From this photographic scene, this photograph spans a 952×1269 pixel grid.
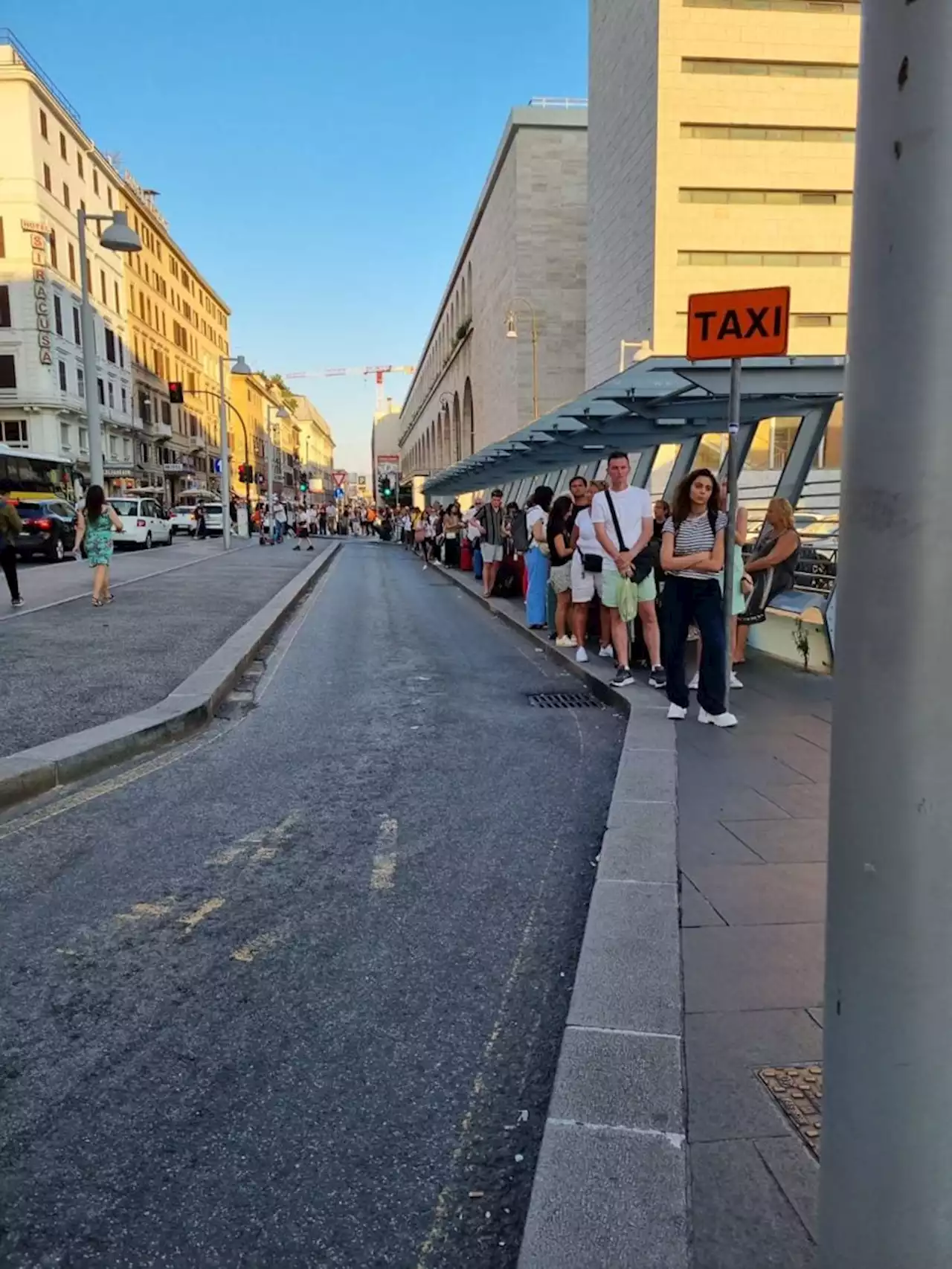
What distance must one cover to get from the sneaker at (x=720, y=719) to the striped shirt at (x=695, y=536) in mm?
920

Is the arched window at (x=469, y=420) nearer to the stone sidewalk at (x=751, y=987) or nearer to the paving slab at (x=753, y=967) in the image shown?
the stone sidewalk at (x=751, y=987)

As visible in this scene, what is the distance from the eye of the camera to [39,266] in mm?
47938

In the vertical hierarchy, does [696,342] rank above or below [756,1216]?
above

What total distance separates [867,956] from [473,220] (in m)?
65.7

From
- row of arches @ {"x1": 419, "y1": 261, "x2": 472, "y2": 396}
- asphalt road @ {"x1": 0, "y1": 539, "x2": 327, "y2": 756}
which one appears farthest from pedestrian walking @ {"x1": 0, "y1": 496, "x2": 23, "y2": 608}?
row of arches @ {"x1": 419, "y1": 261, "x2": 472, "y2": 396}

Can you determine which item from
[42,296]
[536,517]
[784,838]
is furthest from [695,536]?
[42,296]

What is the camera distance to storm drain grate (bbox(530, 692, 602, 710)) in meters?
7.41

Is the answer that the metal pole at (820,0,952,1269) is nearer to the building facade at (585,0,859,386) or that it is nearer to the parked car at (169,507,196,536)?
the building facade at (585,0,859,386)

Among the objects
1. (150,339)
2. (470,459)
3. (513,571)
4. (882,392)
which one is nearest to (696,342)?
(882,392)

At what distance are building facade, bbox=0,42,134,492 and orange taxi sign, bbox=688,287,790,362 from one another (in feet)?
150

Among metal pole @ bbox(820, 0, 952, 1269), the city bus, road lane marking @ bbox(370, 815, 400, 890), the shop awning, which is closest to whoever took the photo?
metal pole @ bbox(820, 0, 952, 1269)

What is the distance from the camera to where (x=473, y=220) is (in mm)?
60969

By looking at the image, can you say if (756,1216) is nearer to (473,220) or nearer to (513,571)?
(513,571)

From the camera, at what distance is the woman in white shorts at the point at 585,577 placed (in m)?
8.12
